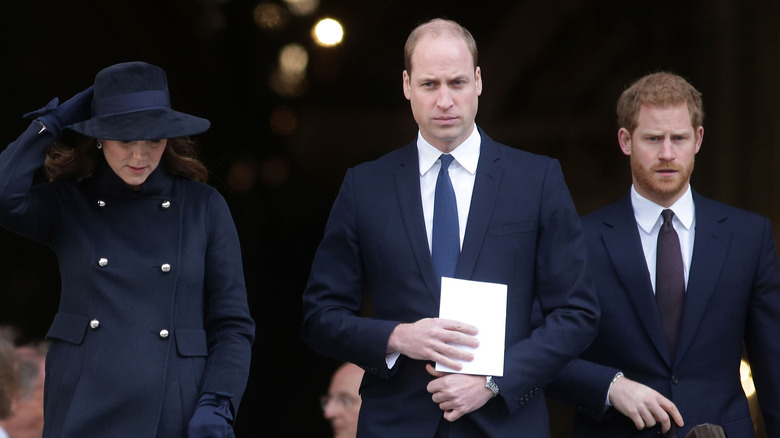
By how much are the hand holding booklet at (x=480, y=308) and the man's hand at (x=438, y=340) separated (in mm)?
28

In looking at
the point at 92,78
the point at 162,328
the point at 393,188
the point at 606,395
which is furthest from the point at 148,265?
the point at 92,78

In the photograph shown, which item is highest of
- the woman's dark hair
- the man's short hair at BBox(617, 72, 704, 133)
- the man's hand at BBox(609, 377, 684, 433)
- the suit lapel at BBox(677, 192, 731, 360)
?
the man's short hair at BBox(617, 72, 704, 133)

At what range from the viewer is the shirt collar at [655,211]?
4102mm

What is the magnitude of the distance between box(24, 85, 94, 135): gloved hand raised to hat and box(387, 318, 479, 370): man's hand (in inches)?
43.6

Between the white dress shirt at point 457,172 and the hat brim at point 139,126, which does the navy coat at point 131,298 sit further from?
the white dress shirt at point 457,172

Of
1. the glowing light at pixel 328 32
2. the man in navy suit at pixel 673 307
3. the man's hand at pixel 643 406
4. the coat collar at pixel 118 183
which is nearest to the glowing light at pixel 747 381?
the man in navy suit at pixel 673 307

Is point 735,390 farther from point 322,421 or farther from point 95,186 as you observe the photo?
point 322,421

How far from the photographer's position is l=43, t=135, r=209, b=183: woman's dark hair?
3510mm

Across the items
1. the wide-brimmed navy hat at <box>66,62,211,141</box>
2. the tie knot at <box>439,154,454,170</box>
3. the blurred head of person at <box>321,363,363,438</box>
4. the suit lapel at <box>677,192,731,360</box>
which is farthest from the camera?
Result: the blurred head of person at <box>321,363,363,438</box>

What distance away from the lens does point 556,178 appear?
359 cm

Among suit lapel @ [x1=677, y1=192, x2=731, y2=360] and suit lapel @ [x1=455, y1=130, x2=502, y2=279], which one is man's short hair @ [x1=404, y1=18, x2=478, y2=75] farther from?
suit lapel @ [x1=677, y1=192, x2=731, y2=360]

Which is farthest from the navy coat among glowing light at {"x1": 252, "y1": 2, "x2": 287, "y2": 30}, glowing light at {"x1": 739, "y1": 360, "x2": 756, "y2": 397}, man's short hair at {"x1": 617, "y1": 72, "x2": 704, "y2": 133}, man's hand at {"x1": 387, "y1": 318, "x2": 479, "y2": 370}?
glowing light at {"x1": 739, "y1": 360, "x2": 756, "y2": 397}

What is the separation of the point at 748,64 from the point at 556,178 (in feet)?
9.17

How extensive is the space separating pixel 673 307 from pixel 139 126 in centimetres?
180
